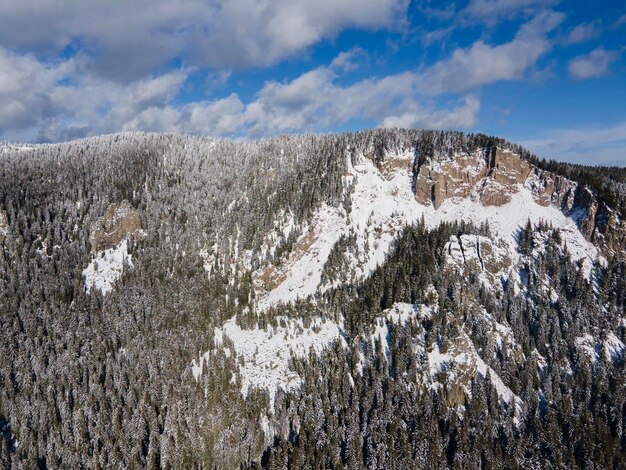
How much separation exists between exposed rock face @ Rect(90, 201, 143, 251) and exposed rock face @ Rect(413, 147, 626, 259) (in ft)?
460

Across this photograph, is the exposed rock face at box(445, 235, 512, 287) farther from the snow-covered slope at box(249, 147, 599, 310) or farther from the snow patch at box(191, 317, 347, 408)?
the snow patch at box(191, 317, 347, 408)

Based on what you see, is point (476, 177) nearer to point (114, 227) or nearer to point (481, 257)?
point (481, 257)

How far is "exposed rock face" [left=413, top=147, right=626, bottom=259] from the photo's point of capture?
138m

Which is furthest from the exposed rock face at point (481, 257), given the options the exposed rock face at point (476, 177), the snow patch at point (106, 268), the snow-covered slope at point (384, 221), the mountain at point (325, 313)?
the snow patch at point (106, 268)

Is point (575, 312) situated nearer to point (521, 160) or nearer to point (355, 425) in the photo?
point (521, 160)

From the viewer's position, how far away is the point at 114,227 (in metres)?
173

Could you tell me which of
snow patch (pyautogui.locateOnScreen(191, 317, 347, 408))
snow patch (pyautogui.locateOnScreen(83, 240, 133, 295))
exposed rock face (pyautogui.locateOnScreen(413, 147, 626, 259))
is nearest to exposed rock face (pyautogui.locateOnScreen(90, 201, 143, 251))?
snow patch (pyautogui.locateOnScreen(83, 240, 133, 295))

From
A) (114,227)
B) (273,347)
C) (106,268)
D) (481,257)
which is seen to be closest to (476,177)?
(481,257)

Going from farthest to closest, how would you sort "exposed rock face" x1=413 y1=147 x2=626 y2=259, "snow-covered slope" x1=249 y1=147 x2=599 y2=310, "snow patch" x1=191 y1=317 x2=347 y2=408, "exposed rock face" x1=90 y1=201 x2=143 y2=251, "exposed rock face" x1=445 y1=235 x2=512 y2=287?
"exposed rock face" x1=90 y1=201 x2=143 y2=251
"snow-covered slope" x1=249 y1=147 x2=599 y2=310
"exposed rock face" x1=413 y1=147 x2=626 y2=259
"exposed rock face" x1=445 y1=235 x2=512 y2=287
"snow patch" x1=191 y1=317 x2=347 y2=408

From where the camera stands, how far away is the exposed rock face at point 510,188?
13775 cm

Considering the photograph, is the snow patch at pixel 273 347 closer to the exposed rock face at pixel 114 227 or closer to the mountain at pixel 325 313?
the mountain at pixel 325 313

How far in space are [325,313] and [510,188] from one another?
101 metres

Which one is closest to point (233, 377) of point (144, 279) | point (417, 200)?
point (144, 279)

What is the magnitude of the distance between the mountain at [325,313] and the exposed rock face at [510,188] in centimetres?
86
